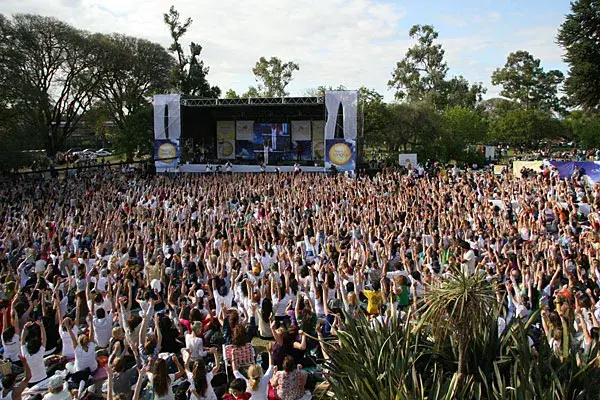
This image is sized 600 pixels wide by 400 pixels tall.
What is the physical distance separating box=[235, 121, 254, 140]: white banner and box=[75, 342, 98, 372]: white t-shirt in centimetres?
2733

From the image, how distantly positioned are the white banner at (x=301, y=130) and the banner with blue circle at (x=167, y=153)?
7698mm

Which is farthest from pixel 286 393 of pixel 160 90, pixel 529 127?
pixel 529 127

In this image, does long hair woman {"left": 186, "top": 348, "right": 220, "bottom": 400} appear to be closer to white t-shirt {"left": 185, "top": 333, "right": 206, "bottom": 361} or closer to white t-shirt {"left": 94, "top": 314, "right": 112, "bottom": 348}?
white t-shirt {"left": 185, "top": 333, "right": 206, "bottom": 361}

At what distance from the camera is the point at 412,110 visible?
34.8 m

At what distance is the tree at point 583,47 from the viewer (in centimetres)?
2977

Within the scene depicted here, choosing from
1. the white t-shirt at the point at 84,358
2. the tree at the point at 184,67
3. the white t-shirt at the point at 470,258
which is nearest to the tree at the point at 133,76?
the tree at the point at 184,67

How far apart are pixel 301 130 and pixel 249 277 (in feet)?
79.2

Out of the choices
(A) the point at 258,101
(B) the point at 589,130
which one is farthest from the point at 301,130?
(B) the point at 589,130

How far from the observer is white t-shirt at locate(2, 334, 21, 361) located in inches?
250

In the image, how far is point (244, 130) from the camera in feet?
107

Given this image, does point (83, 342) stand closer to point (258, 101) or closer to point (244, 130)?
point (258, 101)

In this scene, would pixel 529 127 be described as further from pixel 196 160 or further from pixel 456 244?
pixel 456 244

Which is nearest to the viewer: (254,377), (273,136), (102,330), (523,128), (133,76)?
(254,377)

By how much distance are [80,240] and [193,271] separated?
4.34 meters
